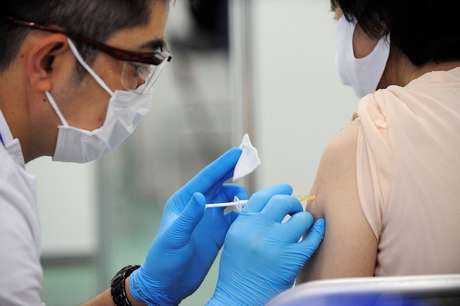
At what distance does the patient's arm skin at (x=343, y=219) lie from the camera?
1.15 meters

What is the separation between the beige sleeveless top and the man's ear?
0.60 metres

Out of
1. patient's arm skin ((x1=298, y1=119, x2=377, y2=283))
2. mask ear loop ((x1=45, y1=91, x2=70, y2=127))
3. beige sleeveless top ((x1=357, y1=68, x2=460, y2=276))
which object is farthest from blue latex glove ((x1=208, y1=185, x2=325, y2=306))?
mask ear loop ((x1=45, y1=91, x2=70, y2=127))

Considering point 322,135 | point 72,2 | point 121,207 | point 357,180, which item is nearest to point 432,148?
point 357,180

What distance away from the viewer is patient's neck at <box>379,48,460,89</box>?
1.25 m

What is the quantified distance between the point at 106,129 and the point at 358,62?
0.55 metres

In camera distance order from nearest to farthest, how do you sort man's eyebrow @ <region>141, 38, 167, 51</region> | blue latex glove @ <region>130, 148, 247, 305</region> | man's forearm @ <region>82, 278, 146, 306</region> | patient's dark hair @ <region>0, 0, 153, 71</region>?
patient's dark hair @ <region>0, 0, 153, 71</region> < man's eyebrow @ <region>141, 38, 167, 51</region> < blue latex glove @ <region>130, 148, 247, 305</region> < man's forearm @ <region>82, 278, 146, 306</region>

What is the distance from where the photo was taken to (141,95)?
1.46 metres

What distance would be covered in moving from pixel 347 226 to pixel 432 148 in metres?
0.20

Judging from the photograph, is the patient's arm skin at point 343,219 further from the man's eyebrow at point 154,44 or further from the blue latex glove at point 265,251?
the man's eyebrow at point 154,44

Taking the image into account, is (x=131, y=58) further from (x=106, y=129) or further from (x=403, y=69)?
(x=403, y=69)

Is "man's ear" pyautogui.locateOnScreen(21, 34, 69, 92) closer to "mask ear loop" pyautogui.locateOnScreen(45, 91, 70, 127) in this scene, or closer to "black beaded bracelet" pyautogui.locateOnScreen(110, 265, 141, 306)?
"mask ear loop" pyautogui.locateOnScreen(45, 91, 70, 127)

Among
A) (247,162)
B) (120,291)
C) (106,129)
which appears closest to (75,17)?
(106,129)

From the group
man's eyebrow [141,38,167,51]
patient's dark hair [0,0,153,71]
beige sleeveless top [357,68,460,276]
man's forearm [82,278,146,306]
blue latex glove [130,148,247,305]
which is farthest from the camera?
man's forearm [82,278,146,306]

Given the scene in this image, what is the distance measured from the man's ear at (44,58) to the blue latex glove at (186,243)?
1.31 ft
